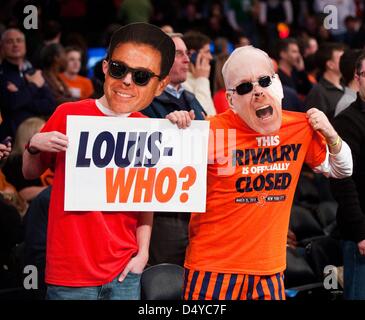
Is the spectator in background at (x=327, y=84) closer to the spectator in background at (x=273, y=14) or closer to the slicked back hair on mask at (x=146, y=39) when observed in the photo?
the slicked back hair on mask at (x=146, y=39)

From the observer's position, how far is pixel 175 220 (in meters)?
5.27

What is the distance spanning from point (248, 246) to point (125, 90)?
0.89 metres

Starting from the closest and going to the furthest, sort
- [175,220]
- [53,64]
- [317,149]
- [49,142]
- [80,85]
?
[49,142] → [317,149] → [175,220] → [53,64] → [80,85]

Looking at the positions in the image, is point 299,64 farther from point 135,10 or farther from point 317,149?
point 317,149

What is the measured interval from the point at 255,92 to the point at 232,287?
0.89 meters

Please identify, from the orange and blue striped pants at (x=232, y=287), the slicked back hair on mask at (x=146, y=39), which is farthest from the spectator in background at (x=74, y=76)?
the orange and blue striped pants at (x=232, y=287)

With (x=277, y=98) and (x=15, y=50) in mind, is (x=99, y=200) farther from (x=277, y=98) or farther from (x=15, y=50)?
(x=15, y=50)

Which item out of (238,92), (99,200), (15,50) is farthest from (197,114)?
(15,50)

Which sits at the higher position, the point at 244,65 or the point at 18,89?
the point at 18,89

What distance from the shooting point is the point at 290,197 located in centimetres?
433

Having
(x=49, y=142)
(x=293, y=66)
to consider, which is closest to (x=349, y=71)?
(x=49, y=142)

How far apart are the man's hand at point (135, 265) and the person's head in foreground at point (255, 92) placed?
2.57ft

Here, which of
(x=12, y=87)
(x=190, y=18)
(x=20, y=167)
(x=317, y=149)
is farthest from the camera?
(x=190, y=18)
